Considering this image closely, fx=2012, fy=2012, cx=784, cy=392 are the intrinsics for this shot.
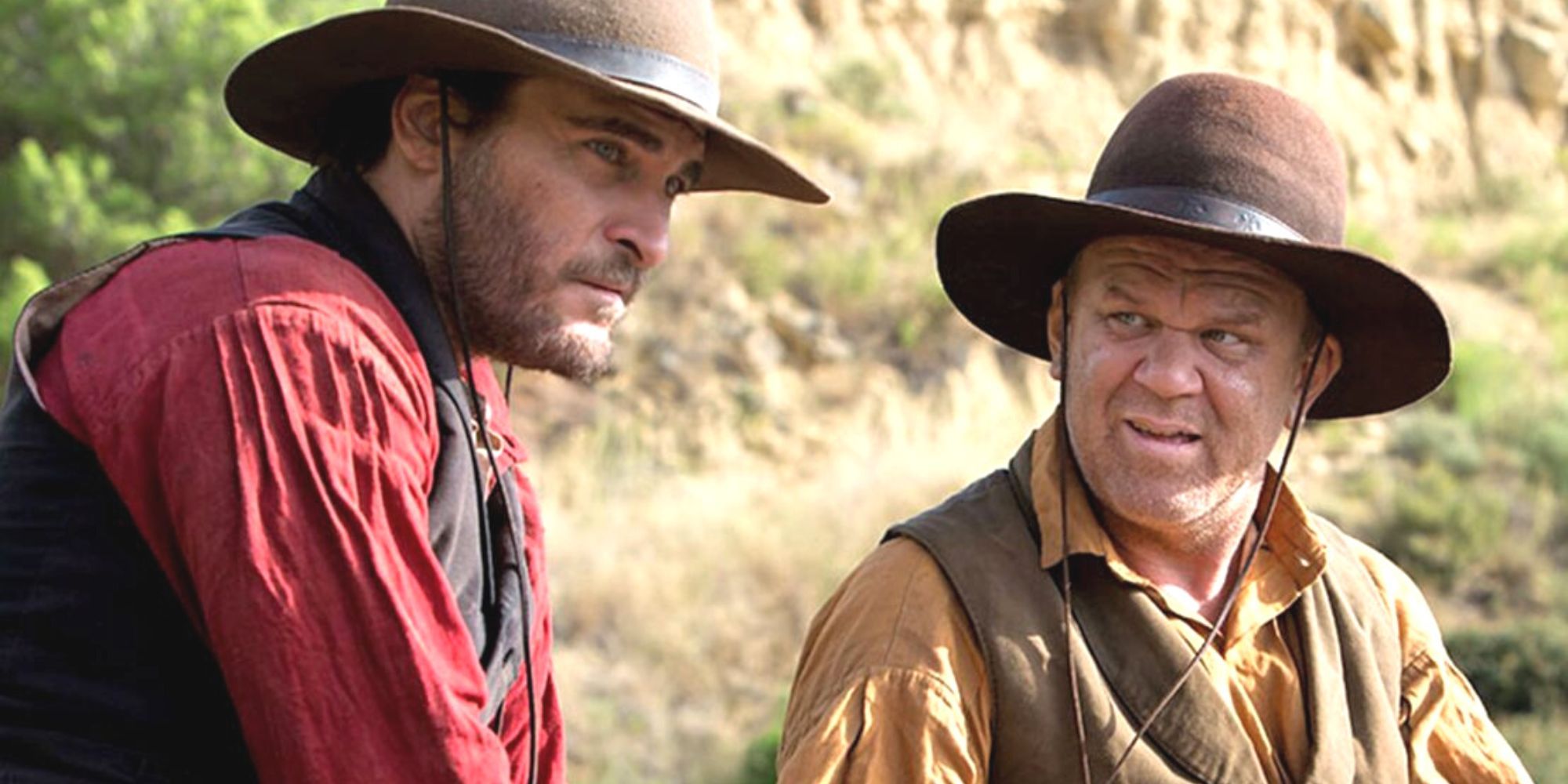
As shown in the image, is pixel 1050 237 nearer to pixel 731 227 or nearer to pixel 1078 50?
pixel 731 227

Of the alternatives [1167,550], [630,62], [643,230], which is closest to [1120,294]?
[1167,550]

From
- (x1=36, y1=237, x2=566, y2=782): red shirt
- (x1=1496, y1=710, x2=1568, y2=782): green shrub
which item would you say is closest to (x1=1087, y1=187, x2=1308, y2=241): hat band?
(x1=36, y1=237, x2=566, y2=782): red shirt

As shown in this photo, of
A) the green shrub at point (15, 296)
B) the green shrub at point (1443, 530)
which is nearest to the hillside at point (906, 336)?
the green shrub at point (1443, 530)

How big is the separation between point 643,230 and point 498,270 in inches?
8.8

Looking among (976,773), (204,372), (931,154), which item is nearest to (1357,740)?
(976,773)

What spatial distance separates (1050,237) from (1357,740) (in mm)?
1039

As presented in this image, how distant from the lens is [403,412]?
2504 mm

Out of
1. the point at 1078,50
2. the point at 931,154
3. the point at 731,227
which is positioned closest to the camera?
the point at 731,227

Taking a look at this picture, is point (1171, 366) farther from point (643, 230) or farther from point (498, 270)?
point (498, 270)

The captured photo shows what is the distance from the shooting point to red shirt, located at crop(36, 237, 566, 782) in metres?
2.33

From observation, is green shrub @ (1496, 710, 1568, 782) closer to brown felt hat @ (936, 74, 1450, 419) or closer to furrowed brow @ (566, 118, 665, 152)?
brown felt hat @ (936, 74, 1450, 419)

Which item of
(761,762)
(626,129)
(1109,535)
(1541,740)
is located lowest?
(761,762)

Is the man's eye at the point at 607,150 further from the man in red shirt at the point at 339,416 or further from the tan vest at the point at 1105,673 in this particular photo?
the tan vest at the point at 1105,673

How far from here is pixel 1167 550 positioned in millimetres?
3617
